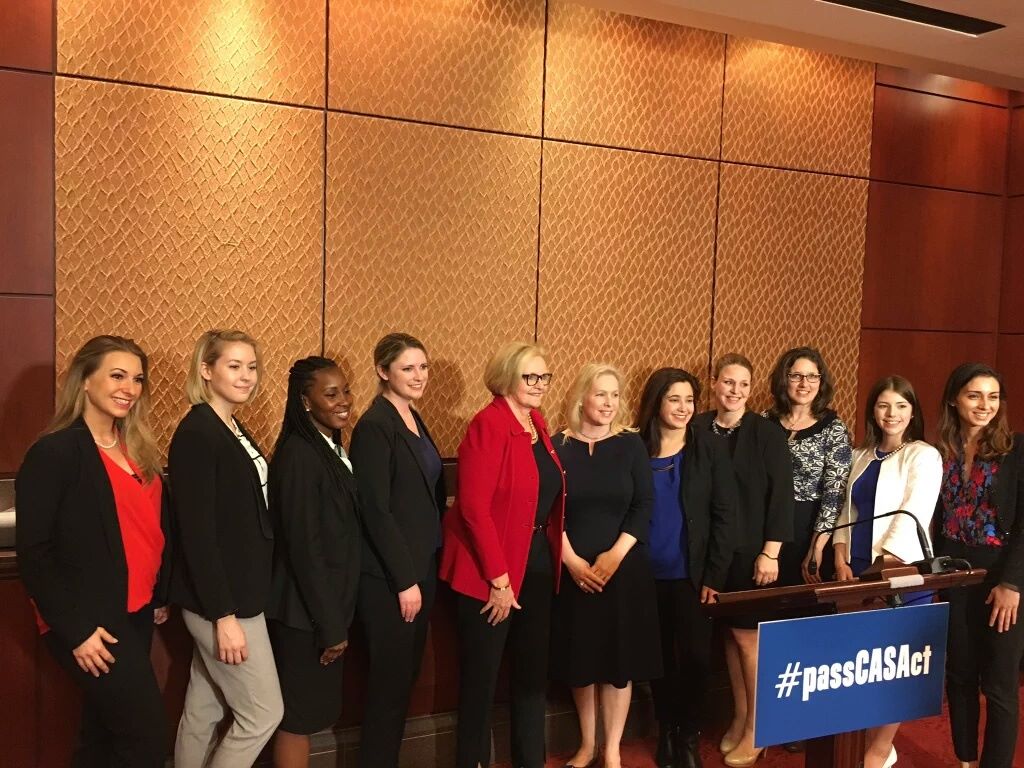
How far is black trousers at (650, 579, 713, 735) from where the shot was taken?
3.55 metres

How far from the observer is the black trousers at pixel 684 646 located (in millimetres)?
3553

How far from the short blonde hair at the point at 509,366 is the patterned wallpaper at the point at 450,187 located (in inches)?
42.9

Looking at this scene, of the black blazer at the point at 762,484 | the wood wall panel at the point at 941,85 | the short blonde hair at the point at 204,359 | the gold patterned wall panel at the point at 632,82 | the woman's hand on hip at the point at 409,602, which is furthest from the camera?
the wood wall panel at the point at 941,85

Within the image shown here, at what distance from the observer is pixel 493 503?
317 cm

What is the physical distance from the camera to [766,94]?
16.5 ft

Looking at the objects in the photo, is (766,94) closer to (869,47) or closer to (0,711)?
(869,47)

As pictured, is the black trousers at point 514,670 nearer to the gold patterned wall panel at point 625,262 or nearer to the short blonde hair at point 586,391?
the short blonde hair at point 586,391

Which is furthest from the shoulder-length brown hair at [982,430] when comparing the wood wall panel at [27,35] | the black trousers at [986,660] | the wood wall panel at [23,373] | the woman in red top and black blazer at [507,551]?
the wood wall panel at [27,35]

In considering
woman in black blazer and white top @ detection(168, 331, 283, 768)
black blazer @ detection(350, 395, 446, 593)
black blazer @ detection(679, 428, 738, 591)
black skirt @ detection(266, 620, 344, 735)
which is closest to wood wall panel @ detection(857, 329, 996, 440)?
black blazer @ detection(679, 428, 738, 591)

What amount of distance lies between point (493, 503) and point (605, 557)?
47cm

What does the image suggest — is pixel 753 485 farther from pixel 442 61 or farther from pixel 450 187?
pixel 442 61

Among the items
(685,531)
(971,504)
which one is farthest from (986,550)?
(685,531)

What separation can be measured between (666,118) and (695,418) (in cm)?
178

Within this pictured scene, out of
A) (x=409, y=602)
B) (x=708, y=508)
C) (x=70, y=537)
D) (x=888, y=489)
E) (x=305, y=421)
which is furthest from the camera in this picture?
(x=708, y=508)
